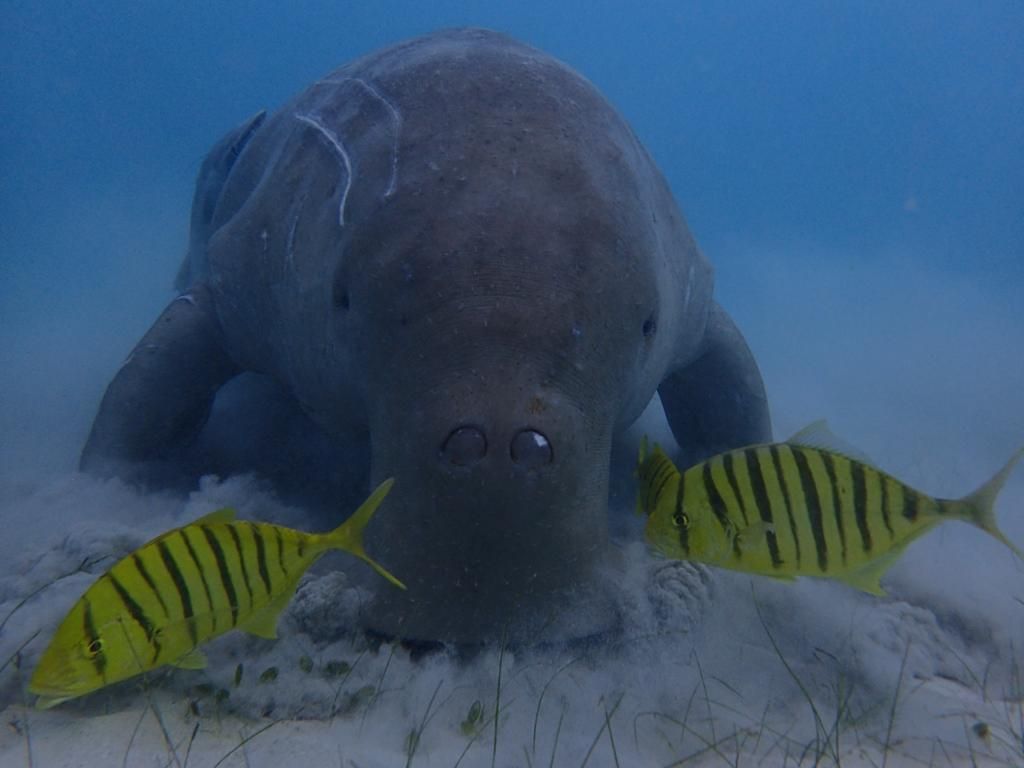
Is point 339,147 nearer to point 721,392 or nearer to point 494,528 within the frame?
point 494,528

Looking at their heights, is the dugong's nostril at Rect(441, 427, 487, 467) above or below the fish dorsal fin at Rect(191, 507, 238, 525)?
above

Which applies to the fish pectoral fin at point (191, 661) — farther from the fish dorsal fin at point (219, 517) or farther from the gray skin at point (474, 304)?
the gray skin at point (474, 304)

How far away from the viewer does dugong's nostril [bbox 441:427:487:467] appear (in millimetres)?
2684

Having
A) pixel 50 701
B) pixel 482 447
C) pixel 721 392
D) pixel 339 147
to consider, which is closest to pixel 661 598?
pixel 482 447

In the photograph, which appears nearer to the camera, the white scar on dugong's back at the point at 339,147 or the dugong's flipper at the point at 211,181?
the white scar on dugong's back at the point at 339,147

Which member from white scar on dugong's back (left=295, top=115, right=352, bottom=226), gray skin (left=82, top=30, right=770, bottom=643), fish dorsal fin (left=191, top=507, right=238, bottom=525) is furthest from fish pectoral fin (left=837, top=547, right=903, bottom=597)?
white scar on dugong's back (left=295, top=115, right=352, bottom=226)

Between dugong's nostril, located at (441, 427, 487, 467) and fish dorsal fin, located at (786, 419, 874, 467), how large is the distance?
103cm

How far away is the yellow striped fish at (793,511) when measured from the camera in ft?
8.08

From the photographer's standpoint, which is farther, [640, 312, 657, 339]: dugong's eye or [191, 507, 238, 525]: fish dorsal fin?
[640, 312, 657, 339]: dugong's eye

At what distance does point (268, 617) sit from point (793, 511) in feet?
5.68

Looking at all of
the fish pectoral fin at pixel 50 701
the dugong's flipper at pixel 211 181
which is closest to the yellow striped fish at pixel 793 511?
the fish pectoral fin at pixel 50 701

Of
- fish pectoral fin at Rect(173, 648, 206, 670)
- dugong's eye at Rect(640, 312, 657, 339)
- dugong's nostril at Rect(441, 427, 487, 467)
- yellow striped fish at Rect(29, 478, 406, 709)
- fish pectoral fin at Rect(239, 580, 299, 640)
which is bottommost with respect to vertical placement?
fish pectoral fin at Rect(173, 648, 206, 670)

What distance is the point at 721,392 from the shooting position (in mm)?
6168

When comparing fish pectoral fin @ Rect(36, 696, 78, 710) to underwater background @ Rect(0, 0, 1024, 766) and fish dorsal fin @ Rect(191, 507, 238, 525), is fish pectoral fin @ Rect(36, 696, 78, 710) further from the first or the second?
fish dorsal fin @ Rect(191, 507, 238, 525)
